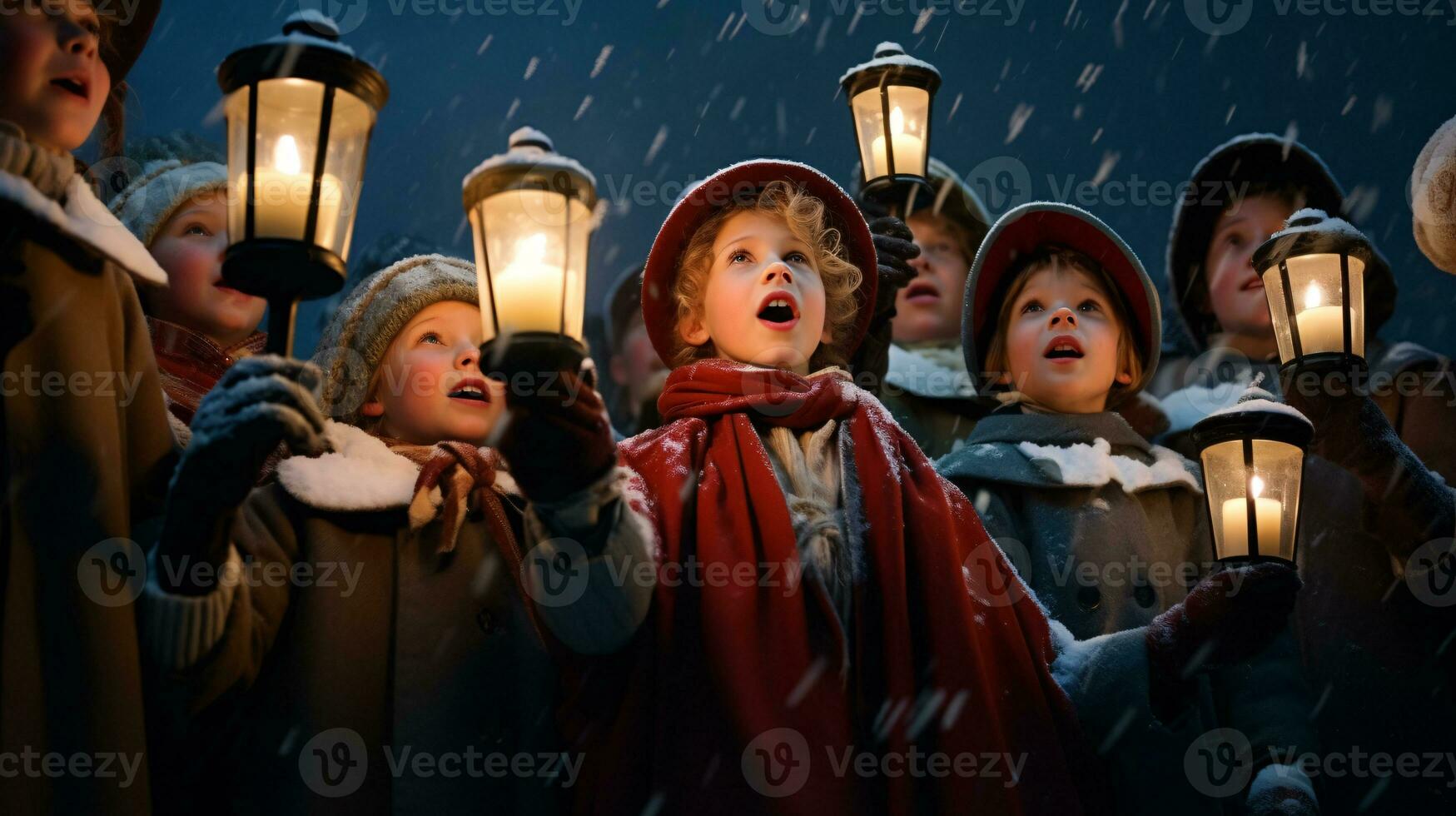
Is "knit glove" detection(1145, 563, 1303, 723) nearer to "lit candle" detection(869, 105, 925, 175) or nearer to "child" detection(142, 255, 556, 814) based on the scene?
"child" detection(142, 255, 556, 814)

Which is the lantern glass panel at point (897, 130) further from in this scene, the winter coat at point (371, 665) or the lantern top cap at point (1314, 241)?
the winter coat at point (371, 665)

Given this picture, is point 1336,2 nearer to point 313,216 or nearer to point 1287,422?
point 1287,422

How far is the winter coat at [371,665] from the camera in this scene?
3.58 m

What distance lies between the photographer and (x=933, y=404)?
6.15m

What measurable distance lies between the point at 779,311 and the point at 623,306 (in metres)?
4.38

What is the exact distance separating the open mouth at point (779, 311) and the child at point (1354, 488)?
188 centimetres

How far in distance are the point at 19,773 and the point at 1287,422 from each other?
11.4 feet

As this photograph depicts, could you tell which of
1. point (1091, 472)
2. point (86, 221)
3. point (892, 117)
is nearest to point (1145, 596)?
point (1091, 472)

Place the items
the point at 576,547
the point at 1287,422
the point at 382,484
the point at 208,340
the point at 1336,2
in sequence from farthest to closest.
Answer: the point at 1336,2 < the point at 208,340 < the point at 382,484 < the point at 1287,422 < the point at 576,547

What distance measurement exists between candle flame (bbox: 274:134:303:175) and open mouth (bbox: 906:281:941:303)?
14.5 ft

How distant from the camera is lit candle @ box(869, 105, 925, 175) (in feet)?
16.7

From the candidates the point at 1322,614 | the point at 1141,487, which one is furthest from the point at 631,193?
the point at 1322,614

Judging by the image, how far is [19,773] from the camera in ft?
9.39

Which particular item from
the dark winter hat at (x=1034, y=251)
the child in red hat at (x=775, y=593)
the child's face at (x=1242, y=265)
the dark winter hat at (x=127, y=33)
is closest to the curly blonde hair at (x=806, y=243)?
the child in red hat at (x=775, y=593)
